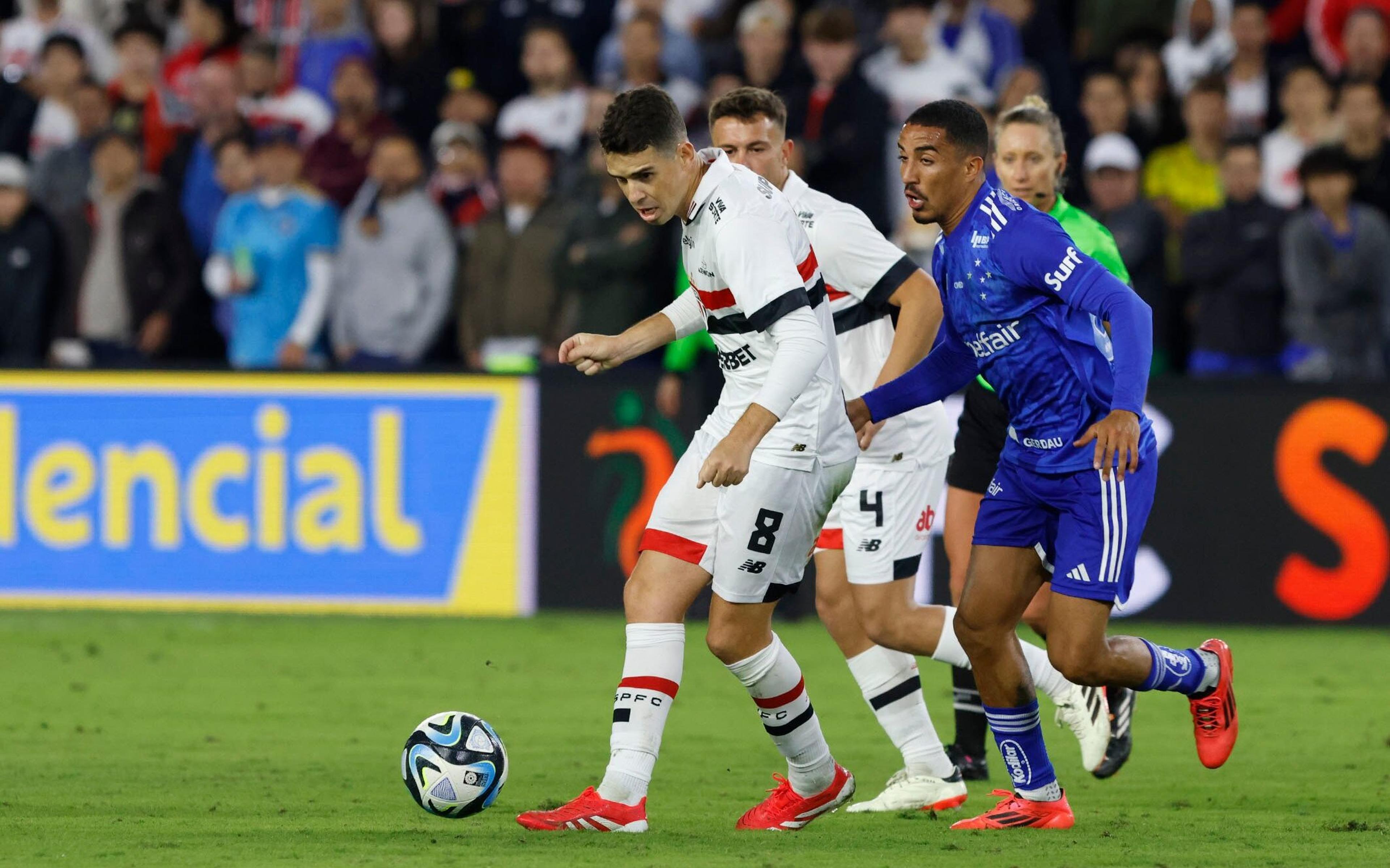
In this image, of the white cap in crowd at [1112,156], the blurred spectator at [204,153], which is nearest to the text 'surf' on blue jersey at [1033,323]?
the white cap in crowd at [1112,156]

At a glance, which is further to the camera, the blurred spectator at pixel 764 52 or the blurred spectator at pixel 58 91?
the blurred spectator at pixel 58 91

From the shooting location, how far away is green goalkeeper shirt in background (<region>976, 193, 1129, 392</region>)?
7.23m

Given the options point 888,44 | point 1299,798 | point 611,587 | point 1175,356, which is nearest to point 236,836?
point 1299,798

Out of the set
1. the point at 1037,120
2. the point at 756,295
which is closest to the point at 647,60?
the point at 1037,120

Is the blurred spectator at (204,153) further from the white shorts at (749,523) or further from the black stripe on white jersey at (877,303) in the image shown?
the white shorts at (749,523)

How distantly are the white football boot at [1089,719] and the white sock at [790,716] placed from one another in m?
1.29

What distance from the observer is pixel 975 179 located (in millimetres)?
6191

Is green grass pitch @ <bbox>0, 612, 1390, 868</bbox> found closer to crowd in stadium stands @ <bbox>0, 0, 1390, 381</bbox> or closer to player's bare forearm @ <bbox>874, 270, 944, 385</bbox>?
player's bare forearm @ <bbox>874, 270, 944, 385</bbox>

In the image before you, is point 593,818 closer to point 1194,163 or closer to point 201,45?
point 1194,163

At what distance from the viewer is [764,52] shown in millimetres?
13312

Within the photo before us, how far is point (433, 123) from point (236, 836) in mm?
9853

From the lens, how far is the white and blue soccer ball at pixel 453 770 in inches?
241

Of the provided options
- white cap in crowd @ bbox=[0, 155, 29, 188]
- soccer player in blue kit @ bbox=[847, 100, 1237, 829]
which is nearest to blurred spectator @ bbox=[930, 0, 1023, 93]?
white cap in crowd @ bbox=[0, 155, 29, 188]

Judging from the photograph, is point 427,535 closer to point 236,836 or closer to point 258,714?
point 258,714
